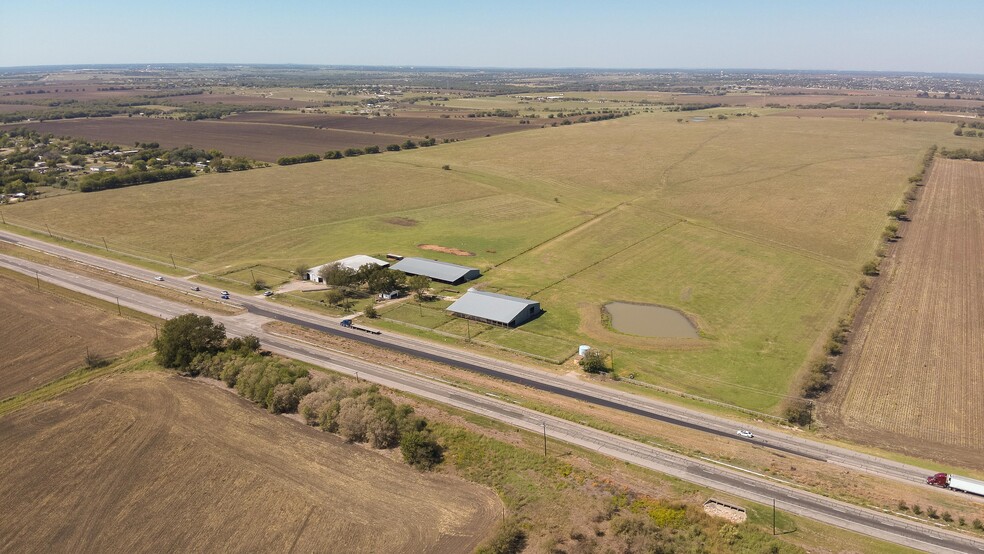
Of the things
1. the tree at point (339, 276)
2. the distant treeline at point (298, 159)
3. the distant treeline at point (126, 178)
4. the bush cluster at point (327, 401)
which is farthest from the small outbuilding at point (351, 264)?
the distant treeline at point (298, 159)

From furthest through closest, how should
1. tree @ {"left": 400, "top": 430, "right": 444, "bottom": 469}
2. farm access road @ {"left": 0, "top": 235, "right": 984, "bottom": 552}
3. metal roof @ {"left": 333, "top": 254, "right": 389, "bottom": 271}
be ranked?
metal roof @ {"left": 333, "top": 254, "right": 389, "bottom": 271} < tree @ {"left": 400, "top": 430, "right": 444, "bottom": 469} < farm access road @ {"left": 0, "top": 235, "right": 984, "bottom": 552}

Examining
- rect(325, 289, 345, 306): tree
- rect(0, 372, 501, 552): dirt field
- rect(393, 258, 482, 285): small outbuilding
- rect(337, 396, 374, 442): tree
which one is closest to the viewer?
rect(0, 372, 501, 552): dirt field

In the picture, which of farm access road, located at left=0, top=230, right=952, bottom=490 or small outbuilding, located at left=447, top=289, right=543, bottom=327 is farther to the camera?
small outbuilding, located at left=447, top=289, right=543, bottom=327

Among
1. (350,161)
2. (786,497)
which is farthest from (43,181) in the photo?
(786,497)

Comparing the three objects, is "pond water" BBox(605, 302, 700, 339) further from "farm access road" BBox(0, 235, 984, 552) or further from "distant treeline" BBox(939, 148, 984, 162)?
"distant treeline" BBox(939, 148, 984, 162)

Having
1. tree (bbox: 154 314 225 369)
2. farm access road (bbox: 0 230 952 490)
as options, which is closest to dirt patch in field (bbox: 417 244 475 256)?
farm access road (bbox: 0 230 952 490)

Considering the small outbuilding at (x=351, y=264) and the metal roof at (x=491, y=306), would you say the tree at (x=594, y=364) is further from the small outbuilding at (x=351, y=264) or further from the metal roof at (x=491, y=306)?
the small outbuilding at (x=351, y=264)

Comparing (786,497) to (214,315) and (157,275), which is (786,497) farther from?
(157,275)
